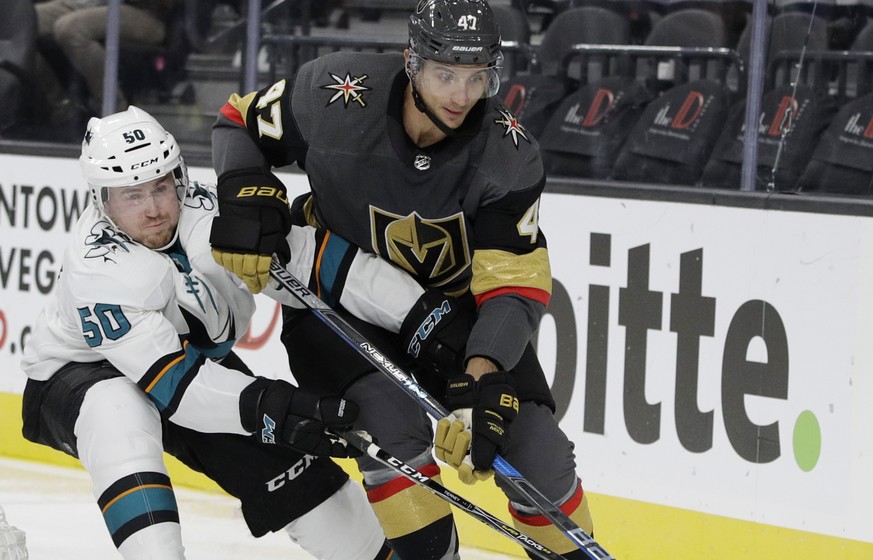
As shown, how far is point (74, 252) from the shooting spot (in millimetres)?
2732

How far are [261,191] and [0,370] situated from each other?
8.29ft

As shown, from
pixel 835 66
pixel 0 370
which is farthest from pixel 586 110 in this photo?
pixel 0 370

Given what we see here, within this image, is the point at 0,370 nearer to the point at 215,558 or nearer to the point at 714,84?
the point at 215,558

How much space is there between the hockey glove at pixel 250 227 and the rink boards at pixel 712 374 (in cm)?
123

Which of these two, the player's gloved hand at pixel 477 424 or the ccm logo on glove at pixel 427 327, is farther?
the ccm logo on glove at pixel 427 327

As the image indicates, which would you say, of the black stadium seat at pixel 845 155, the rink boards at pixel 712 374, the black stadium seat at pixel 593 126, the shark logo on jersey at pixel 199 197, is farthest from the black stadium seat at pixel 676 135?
the shark logo on jersey at pixel 199 197

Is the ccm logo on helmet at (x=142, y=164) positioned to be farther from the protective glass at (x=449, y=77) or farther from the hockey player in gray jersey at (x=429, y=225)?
the protective glass at (x=449, y=77)

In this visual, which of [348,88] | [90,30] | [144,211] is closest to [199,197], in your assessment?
[144,211]

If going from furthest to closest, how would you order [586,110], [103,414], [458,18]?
[586,110] → [103,414] → [458,18]

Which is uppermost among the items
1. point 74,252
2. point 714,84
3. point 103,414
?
point 714,84

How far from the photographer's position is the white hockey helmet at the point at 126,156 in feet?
8.97

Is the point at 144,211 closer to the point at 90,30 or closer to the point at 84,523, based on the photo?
the point at 84,523

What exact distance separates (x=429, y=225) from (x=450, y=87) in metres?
0.29

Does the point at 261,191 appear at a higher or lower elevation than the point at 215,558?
higher
